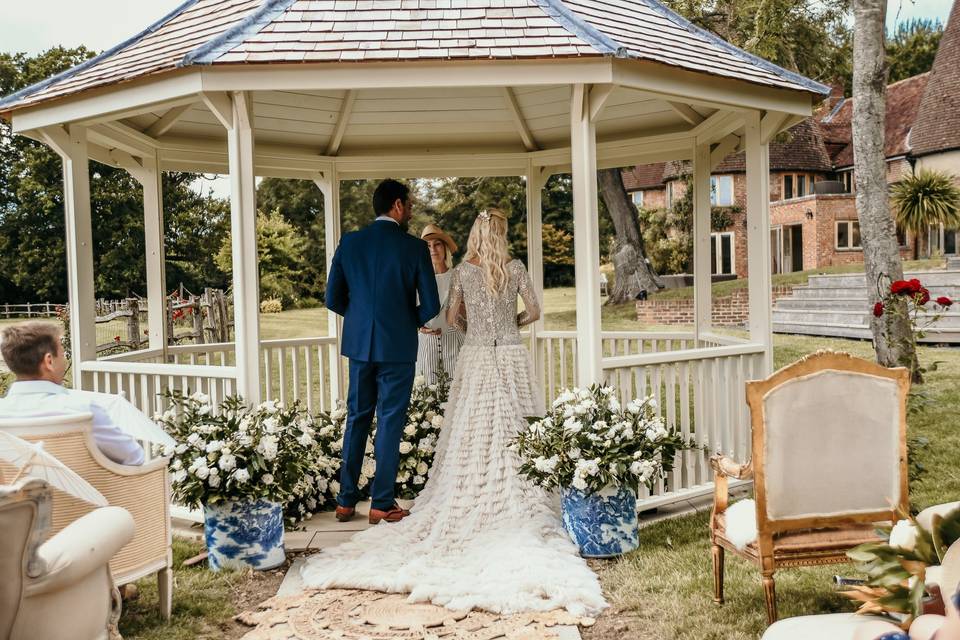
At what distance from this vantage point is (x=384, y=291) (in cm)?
572

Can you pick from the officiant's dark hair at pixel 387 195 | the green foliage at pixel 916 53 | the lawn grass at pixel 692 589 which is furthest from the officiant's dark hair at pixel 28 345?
the green foliage at pixel 916 53

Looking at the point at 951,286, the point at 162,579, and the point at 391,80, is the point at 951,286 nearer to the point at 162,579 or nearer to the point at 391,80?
the point at 391,80

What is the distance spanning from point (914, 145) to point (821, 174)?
6559mm

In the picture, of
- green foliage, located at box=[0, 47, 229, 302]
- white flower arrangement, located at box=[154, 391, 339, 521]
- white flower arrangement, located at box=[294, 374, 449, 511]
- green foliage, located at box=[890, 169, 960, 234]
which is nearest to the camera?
white flower arrangement, located at box=[154, 391, 339, 521]

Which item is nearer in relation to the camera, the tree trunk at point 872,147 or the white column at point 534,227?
the white column at point 534,227

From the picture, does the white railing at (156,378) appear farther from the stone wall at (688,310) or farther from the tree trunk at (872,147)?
the stone wall at (688,310)

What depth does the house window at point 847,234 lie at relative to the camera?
30837 millimetres

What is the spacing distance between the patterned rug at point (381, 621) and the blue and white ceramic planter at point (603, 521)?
910 mm

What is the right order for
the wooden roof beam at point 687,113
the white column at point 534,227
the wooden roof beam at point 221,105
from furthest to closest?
the white column at point 534,227 < the wooden roof beam at point 687,113 < the wooden roof beam at point 221,105

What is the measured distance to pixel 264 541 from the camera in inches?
200

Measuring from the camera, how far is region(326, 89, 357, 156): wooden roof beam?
764 centimetres

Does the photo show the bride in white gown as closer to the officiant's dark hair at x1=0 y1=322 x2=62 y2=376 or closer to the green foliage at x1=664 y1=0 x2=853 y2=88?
the officiant's dark hair at x1=0 y1=322 x2=62 y2=376

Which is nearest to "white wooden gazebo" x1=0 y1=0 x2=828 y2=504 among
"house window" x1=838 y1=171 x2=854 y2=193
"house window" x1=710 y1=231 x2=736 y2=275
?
"house window" x1=710 y1=231 x2=736 y2=275

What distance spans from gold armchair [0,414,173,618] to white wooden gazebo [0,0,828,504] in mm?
1511
